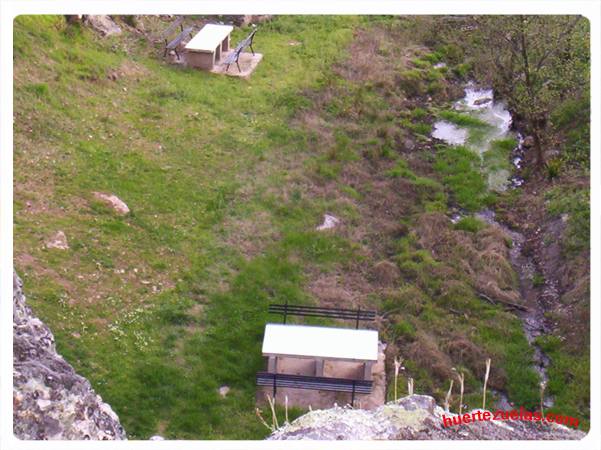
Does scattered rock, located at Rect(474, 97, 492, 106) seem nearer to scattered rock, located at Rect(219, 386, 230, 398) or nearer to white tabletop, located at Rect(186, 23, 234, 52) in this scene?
white tabletop, located at Rect(186, 23, 234, 52)

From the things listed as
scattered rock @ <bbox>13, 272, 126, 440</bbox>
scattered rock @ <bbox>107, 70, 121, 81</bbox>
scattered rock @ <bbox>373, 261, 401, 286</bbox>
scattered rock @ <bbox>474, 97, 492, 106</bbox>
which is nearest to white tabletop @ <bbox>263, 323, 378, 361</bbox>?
scattered rock @ <bbox>373, 261, 401, 286</bbox>

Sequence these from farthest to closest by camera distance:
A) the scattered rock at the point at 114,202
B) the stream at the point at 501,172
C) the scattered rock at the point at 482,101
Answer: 1. the scattered rock at the point at 482,101
2. the scattered rock at the point at 114,202
3. the stream at the point at 501,172

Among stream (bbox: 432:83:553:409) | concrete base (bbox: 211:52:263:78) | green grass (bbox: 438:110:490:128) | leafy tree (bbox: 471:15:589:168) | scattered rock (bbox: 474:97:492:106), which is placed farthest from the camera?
scattered rock (bbox: 474:97:492:106)

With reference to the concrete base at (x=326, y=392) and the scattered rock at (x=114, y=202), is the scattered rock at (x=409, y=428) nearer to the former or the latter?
the concrete base at (x=326, y=392)

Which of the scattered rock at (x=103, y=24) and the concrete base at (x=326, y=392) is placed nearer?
the concrete base at (x=326, y=392)

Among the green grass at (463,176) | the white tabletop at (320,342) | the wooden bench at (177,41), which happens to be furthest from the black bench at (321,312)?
the wooden bench at (177,41)

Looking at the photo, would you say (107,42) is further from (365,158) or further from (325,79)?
(365,158)
